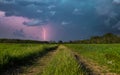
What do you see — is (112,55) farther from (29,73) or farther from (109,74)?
(29,73)

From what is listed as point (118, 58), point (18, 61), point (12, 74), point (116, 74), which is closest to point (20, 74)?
point (12, 74)

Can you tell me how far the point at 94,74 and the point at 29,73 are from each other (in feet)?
13.0

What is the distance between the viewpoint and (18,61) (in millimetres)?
25344

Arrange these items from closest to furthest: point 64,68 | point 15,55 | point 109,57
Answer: point 64,68
point 15,55
point 109,57

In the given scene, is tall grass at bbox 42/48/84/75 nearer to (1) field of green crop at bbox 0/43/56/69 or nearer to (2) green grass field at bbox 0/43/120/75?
(2) green grass field at bbox 0/43/120/75

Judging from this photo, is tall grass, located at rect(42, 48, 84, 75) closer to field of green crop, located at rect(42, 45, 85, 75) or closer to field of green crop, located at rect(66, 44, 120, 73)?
field of green crop, located at rect(42, 45, 85, 75)

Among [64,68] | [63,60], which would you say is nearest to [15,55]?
[63,60]

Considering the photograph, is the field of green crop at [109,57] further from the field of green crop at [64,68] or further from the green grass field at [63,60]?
the field of green crop at [64,68]

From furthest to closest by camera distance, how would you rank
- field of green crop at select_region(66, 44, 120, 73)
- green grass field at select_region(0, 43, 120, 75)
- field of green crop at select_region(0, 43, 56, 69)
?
field of green crop at select_region(66, 44, 120, 73), field of green crop at select_region(0, 43, 56, 69), green grass field at select_region(0, 43, 120, 75)

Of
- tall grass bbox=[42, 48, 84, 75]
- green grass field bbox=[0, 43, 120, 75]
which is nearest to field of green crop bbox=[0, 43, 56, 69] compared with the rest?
green grass field bbox=[0, 43, 120, 75]

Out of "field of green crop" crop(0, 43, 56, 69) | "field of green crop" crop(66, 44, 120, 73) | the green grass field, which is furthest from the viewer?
"field of green crop" crop(66, 44, 120, 73)

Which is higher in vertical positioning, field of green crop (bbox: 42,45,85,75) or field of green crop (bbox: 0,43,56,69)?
field of green crop (bbox: 0,43,56,69)

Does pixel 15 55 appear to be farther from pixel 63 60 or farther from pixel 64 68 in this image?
pixel 64 68

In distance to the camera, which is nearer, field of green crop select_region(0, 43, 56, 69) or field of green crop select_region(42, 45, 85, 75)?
field of green crop select_region(42, 45, 85, 75)
